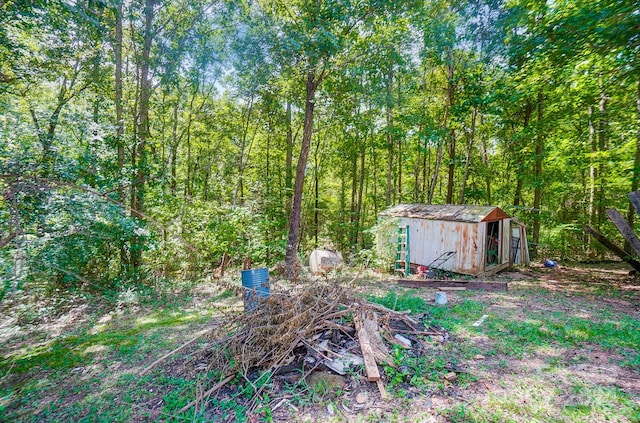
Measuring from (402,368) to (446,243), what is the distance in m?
6.22

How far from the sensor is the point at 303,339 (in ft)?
11.0

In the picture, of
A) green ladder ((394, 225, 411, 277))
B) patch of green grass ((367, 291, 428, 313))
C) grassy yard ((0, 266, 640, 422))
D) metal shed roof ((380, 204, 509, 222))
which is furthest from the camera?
green ladder ((394, 225, 411, 277))

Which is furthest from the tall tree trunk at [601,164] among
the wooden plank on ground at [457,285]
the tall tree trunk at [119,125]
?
the tall tree trunk at [119,125]

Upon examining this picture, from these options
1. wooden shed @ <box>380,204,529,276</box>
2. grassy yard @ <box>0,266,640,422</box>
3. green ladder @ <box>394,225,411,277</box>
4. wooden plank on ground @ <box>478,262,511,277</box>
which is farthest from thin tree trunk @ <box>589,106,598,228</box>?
green ladder @ <box>394,225,411,277</box>

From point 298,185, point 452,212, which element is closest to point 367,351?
point 298,185

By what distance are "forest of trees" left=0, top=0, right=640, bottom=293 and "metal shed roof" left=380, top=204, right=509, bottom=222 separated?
2.40m

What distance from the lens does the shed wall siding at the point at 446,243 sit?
814 centimetres

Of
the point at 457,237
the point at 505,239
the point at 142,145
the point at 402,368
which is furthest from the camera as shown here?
the point at 505,239

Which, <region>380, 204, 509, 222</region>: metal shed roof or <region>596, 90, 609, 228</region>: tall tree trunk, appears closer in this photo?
<region>596, 90, 609, 228</region>: tall tree trunk

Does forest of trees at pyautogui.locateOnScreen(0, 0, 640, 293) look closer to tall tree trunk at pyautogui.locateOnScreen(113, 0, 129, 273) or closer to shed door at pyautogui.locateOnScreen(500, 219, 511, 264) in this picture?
tall tree trunk at pyautogui.locateOnScreen(113, 0, 129, 273)

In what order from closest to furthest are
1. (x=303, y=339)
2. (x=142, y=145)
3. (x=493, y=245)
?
(x=303, y=339), (x=142, y=145), (x=493, y=245)

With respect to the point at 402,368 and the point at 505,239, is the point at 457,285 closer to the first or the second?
the point at 505,239

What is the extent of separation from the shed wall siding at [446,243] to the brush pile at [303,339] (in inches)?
195

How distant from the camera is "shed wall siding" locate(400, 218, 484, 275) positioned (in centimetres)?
814
